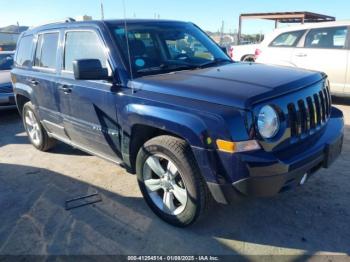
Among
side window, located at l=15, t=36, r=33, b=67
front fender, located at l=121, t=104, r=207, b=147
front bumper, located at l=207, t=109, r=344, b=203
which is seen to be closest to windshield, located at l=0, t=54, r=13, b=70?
side window, located at l=15, t=36, r=33, b=67

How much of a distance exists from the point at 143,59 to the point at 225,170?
5.10 feet

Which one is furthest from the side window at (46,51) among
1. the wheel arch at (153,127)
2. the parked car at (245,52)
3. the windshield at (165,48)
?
the parked car at (245,52)

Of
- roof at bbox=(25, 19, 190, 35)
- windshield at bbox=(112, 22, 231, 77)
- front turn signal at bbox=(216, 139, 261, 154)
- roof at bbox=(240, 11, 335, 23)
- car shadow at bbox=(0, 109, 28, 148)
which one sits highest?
roof at bbox=(240, 11, 335, 23)

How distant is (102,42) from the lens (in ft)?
12.0

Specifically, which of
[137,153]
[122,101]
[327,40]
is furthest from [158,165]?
[327,40]

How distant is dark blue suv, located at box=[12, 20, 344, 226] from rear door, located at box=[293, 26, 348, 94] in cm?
397

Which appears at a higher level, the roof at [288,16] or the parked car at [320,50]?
the roof at [288,16]

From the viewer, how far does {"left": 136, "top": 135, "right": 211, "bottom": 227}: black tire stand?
2900mm

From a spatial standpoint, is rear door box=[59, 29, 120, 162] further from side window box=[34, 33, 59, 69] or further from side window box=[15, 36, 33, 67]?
side window box=[15, 36, 33, 67]

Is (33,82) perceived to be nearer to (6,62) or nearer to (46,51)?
(46,51)

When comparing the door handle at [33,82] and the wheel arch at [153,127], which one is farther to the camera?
the door handle at [33,82]

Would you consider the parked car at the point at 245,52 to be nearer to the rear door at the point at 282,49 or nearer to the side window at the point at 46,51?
the rear door at the point at 282,49

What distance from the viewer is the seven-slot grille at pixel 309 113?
2863mm

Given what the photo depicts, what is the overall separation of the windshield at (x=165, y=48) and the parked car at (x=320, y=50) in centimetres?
401
